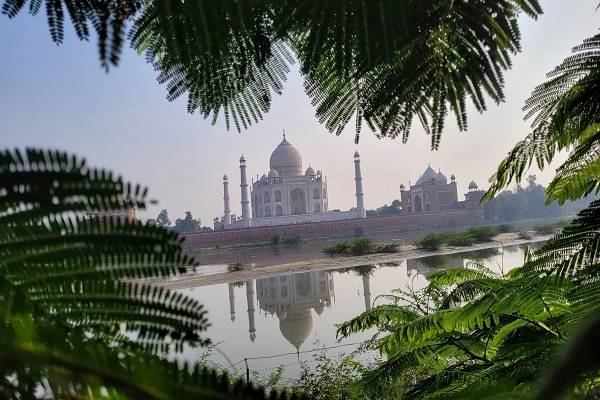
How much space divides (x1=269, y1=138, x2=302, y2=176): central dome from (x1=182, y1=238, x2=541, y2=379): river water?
9906mm

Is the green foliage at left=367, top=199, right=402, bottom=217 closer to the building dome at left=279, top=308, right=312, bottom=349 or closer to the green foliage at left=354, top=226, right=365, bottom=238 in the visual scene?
the green foliage at left=354, top=226, right=365, bottom=238

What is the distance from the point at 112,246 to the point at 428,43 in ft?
0.98

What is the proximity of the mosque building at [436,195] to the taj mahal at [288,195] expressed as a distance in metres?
2.20

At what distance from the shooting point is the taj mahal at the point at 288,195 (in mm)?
18016

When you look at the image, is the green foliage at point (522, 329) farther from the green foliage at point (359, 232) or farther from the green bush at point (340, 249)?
the green foliage at point (359, 232)

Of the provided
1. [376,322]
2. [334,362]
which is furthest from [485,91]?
[334,362]

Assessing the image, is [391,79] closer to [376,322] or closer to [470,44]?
[470,44]

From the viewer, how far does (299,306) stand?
18.8 feet

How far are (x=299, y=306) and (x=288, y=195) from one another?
42.3 feet

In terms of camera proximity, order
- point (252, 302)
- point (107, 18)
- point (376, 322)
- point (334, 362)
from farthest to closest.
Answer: point (252, 302) → point (334, 362) → point (376, 322) → point (107, 18)

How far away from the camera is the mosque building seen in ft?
57.3

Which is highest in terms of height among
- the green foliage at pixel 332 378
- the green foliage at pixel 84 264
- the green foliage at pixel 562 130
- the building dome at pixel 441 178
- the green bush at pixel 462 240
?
the building dome at pixel 441 178

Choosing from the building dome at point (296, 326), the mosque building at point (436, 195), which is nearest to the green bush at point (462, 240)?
the building dome at point (296, 326)

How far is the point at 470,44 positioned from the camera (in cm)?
37
